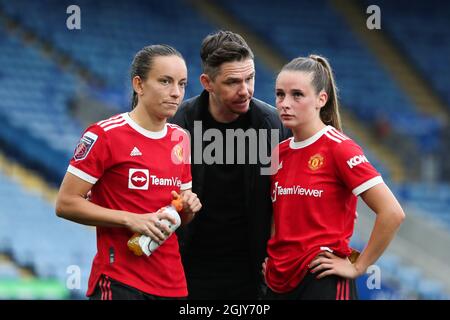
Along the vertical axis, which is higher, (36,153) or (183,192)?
(36,153)

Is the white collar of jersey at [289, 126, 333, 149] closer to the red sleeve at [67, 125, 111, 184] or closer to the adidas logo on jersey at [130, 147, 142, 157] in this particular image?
the adidas logo on jersey at [130, 147, 142, 157]

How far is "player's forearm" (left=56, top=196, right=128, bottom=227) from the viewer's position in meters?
3.80

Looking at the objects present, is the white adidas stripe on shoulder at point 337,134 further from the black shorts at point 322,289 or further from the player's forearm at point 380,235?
the black shorts at point 322,289

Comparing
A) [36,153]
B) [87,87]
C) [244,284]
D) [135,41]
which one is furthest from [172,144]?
[135,41]

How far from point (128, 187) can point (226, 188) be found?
841 mm

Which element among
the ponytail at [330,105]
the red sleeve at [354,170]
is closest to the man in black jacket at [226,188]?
the ponytail at [330,105]

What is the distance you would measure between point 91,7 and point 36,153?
3421mm

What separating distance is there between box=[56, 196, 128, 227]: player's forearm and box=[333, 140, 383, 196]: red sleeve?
3.00 feet

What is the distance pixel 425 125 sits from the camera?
541 inches

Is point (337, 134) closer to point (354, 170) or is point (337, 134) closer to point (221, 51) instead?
point (354, 170)

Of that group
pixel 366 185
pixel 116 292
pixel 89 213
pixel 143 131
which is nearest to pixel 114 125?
pixel 143 131

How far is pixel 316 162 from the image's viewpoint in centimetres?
402
